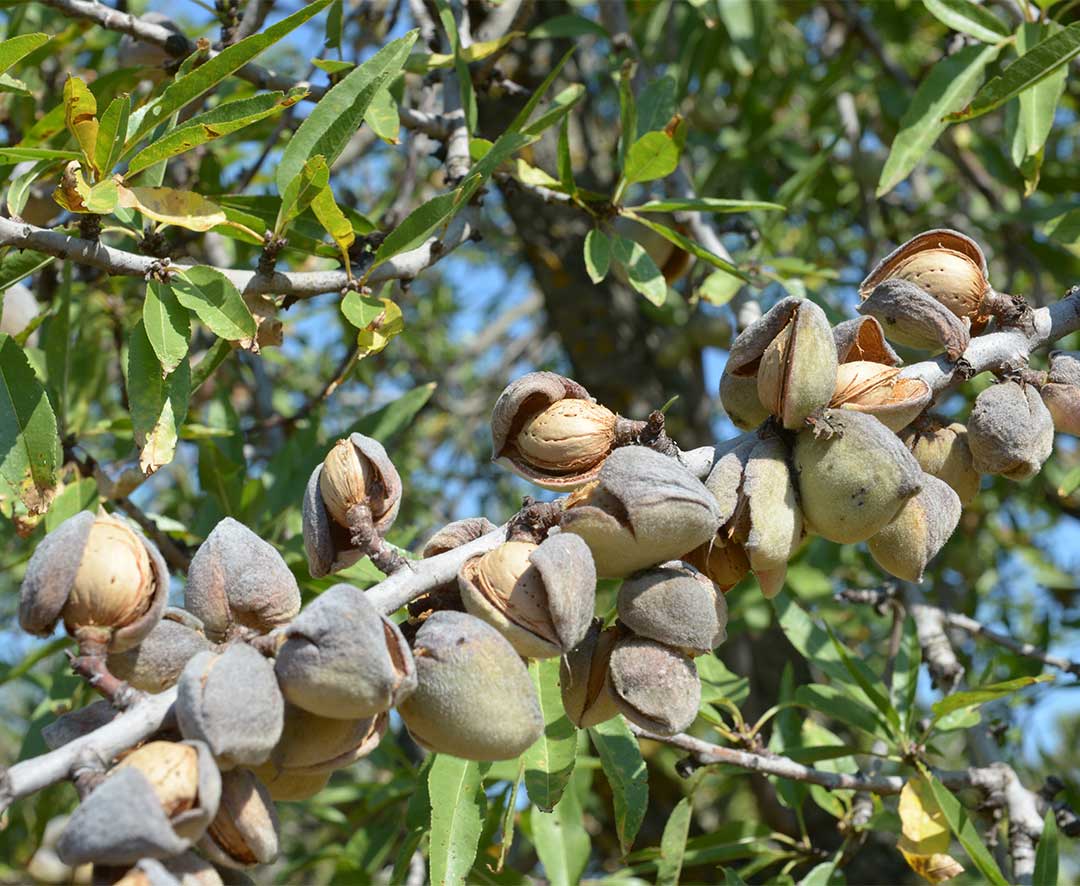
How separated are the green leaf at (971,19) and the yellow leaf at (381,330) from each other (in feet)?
4.34

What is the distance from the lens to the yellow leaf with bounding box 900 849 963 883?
1.70 metres

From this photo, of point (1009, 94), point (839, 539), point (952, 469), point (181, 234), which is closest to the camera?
point (839, 539)

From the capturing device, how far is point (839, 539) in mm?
1247

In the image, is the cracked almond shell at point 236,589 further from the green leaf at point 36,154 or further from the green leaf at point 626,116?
the green leaf at point 626,116

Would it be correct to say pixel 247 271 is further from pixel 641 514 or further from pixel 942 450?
pixel 942 450

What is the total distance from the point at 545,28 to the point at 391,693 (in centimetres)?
230

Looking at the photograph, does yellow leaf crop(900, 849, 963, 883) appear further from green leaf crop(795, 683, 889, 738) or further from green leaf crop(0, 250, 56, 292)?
green leaf crop(0, 250, 56, 292)

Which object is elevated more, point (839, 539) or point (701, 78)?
point (839, 539)

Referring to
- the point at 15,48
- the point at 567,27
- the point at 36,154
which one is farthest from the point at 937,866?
the point at 567,27

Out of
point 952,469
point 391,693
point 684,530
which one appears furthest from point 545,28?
point 391,693

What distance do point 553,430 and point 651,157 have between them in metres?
1.01

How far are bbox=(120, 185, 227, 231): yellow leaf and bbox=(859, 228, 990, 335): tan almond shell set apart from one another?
94 cm

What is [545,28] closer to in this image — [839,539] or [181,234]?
[181,234]

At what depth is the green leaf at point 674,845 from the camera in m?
1.92
